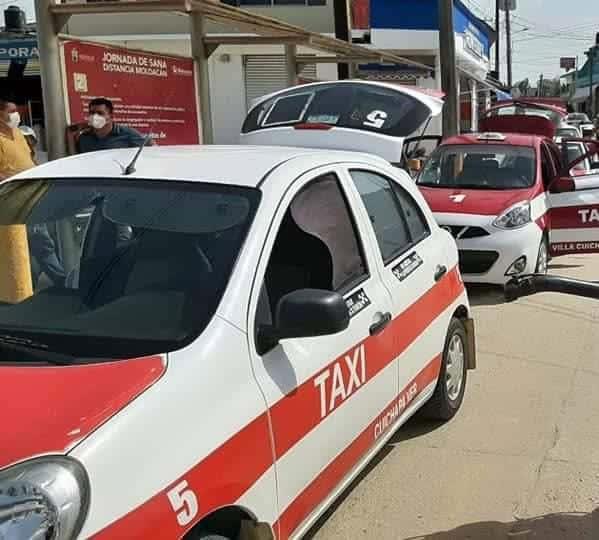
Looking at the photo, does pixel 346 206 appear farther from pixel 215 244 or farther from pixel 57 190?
pixel 57 190

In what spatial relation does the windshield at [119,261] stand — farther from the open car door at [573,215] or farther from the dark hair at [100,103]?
the open car door at [573,215]

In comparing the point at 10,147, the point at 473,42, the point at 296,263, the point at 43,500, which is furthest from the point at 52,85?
the point at 473,42

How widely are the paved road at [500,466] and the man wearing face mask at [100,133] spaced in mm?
3473

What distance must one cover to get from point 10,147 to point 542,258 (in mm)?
5587

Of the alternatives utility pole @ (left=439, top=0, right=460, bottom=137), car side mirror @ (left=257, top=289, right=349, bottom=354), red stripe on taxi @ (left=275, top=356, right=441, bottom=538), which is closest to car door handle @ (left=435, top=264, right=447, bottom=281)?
red stripe on taxi @ (left=275, top=356, right=441, bottom=538)

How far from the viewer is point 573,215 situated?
905 cm

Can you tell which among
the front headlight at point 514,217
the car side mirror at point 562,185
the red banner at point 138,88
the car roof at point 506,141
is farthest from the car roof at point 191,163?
the car roof at point 506,141

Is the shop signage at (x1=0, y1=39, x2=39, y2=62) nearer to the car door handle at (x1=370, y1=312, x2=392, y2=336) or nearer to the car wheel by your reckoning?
the car wheel

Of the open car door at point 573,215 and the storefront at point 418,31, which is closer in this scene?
the open car door at point 573,215

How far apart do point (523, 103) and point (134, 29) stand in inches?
476

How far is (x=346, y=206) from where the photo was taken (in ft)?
11.7

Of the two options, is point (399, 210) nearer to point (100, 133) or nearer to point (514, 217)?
point (100, 133)

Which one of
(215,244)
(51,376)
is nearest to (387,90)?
(215,244)

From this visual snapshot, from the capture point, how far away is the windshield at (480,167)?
905 cm
